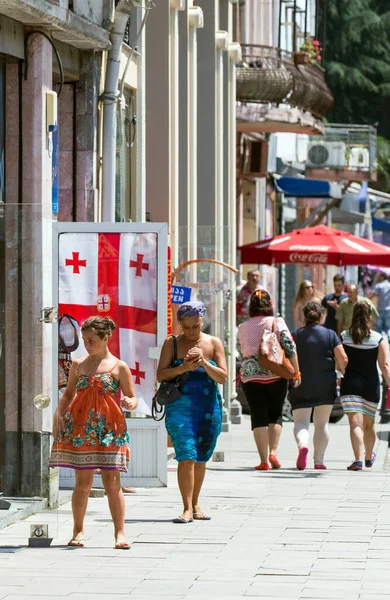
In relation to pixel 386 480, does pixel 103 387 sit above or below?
above

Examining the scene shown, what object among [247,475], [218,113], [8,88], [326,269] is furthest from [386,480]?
[326,269]

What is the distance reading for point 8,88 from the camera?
1323cm

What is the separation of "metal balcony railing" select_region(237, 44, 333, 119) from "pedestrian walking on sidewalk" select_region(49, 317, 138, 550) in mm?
16354

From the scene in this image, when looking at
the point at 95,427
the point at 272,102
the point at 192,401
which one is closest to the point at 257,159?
the point at 272,102

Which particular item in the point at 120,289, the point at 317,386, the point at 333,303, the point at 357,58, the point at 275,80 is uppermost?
the point at 357,58

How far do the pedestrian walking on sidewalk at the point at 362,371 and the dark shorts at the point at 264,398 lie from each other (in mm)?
678

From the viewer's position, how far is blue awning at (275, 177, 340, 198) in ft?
119

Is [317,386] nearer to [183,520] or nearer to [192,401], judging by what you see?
[192,401]

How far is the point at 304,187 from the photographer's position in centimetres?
3672

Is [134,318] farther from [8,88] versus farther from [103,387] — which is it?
[103,387]

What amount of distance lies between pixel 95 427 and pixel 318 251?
46.0ft

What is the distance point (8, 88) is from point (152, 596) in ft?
17.6

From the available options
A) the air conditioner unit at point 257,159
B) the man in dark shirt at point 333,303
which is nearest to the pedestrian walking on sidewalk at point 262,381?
the man in dark shirt at point 333,303

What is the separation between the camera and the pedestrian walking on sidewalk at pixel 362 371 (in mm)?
16734
